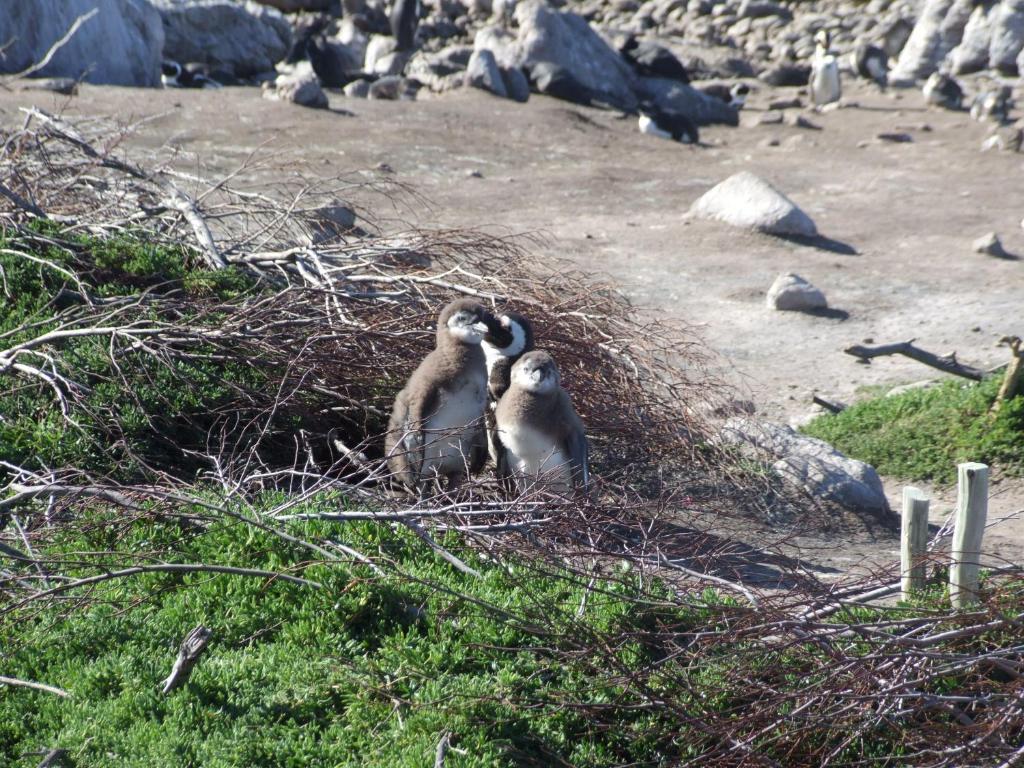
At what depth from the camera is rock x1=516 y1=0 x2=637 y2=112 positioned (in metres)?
22.7

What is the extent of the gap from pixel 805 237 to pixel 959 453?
21.7 feet

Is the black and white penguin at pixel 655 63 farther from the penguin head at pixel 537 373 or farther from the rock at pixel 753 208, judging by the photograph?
the penguin head at pixel 537 373

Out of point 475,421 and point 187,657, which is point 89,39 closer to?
point 475,421

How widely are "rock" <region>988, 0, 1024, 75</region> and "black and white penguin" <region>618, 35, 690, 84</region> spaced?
738 cm

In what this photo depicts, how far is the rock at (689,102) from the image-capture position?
2170 centimetres

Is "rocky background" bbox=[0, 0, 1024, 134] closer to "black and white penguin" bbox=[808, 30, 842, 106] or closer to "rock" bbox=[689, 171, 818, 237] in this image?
"black and white penguin" bbox=[808, 30, 842, 106]

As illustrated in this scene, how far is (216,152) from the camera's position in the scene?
1544 centimetres

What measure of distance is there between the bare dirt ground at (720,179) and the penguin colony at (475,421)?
1.72m

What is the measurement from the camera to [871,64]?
84.7 feet

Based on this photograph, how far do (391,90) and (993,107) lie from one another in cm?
1050

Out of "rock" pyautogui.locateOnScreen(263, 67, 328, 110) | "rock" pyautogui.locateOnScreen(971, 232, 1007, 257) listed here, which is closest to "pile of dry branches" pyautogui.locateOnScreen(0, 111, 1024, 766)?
"rock" pyautogui.locateOnScreen(971, 232, 1007, 257)

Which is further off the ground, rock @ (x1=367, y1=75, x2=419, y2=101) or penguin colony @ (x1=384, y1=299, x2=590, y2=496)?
penguin colony @ (x1=384, y1=299, x2=590, y2=496)

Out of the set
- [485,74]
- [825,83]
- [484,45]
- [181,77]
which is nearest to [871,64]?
[825,83]

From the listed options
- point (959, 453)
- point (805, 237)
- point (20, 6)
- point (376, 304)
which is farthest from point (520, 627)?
point (20, 6)
